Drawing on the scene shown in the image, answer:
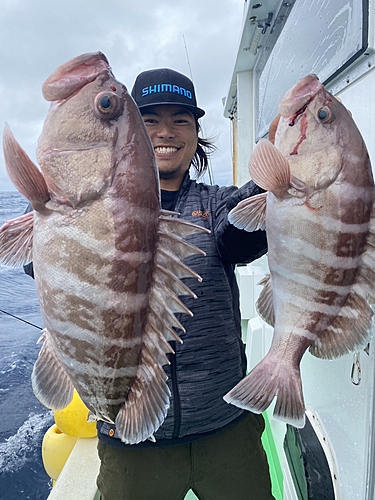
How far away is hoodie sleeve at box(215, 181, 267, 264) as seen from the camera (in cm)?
175

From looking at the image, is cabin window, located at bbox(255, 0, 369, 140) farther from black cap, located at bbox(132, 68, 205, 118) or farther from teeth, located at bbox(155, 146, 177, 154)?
teeth, located at bbox(155, 146, 177, 154)

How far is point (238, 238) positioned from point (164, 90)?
92 cm

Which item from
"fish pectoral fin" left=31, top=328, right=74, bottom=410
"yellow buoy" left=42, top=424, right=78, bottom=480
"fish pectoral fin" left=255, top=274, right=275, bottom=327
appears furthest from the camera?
"yellow buoy" left=42, top=424, right=78, bottom=480

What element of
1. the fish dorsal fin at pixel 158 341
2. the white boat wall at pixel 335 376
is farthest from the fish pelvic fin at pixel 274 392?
the white boat wall at pixel 335 376

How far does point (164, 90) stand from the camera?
6.95ft

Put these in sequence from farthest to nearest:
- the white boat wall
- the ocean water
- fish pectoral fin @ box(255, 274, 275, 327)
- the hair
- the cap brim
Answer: the ocean water
the hair
the cap brim
the white boat wall
fish pectoral fin @ box(255, 274, 275, 327)

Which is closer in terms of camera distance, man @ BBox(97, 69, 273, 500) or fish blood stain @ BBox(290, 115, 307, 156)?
fish blood stain @ BBox(290, 115, 307, 156)

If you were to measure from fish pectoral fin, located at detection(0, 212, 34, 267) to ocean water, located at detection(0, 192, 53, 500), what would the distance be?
1.62 meters

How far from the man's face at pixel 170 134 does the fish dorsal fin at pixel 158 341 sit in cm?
93

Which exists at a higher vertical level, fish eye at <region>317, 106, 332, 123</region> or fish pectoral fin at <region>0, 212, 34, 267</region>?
fish eye at <region>317, 106, 332, 123</region>

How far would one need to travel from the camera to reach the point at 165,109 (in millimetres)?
2145

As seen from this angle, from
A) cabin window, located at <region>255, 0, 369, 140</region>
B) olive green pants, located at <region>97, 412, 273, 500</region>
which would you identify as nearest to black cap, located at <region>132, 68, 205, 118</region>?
cabin window, located at <region>255, 0, 369, 140</region>

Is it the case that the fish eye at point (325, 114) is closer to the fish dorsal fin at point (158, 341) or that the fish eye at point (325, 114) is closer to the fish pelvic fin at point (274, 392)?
the fish dorsal fin at point (158, 341)

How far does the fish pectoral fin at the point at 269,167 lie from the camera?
1.22 meters
